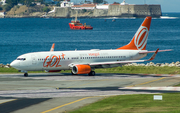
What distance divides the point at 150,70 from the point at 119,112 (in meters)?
35.0

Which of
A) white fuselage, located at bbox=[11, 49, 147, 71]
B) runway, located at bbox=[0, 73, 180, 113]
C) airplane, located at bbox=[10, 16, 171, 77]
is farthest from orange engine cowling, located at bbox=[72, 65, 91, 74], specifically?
runway, located at bbox=[0, 73, 180, 113]

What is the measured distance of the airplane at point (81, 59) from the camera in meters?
47.9

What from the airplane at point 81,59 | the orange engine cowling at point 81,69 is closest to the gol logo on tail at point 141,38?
the airplane at point 81,59

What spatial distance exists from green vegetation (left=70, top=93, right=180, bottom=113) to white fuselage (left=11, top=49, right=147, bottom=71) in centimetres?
2003

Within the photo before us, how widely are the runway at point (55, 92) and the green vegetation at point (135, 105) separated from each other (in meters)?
1.57

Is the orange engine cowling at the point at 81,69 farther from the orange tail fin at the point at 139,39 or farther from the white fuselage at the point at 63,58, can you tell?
the orange tail fin at the point at 139,39

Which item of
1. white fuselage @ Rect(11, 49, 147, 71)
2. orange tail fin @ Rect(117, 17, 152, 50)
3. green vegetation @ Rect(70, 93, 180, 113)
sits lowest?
green vegetation @ Rect(70, 93, 180, 113)

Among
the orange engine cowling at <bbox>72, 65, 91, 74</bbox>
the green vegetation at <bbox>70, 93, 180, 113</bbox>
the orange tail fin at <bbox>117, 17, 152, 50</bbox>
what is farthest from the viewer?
the orange tail fin at <bbox>117, 17, 152, 50</bbox>

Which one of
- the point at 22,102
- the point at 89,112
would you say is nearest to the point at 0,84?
the point at 22,102

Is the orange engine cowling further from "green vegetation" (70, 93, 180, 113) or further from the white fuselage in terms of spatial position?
"green vegetation" (70, 93, 180, 113)

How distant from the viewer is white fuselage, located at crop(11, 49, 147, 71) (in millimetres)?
47719

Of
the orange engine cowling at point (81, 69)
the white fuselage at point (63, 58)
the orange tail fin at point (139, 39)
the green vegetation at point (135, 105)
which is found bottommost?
the orange engine cowling at point (81, 69)

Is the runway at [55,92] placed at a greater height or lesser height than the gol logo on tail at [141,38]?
lesser

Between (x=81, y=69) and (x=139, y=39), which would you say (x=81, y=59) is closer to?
(x=81, y=69)
